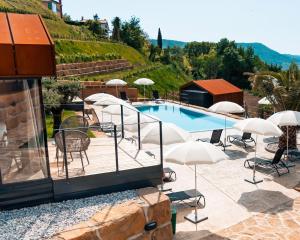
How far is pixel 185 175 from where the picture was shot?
13.5m

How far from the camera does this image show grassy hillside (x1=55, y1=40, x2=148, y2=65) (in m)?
46.1

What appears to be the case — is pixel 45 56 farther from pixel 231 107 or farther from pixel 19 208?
pixel 231 107

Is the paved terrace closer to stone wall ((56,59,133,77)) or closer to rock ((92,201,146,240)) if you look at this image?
rock ((92,201,146,240))

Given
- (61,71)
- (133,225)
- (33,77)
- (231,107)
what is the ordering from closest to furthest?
1. (33,77)
2. (133,225)
3. (231,107)
4. (61,71)

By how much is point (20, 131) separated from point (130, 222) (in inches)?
133

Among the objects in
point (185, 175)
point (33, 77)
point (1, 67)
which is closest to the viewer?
point (1, 67)

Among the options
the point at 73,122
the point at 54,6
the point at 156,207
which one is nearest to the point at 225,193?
the point at 156,207

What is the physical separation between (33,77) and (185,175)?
802 centimetres

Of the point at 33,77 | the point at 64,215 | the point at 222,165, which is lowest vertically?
the point at 222,165

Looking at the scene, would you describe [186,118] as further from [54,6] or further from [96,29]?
[54,6]

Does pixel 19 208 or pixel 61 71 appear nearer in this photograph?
pixel 19 208

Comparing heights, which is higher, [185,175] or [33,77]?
[33,77]

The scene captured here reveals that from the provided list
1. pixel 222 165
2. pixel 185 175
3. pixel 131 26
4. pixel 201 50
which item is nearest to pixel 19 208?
pixel 185 175

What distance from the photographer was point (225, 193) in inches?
463
